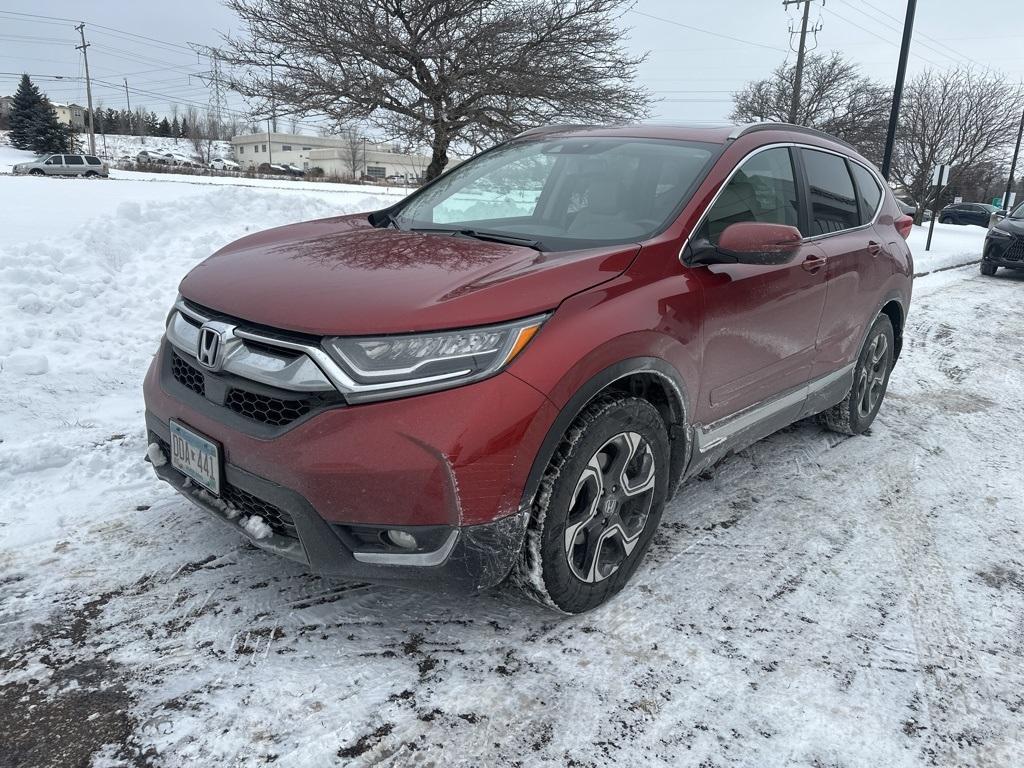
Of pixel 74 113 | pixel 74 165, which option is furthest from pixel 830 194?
pixel 74 113

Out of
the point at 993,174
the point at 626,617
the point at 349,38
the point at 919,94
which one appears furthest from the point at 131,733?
the point at 993,174

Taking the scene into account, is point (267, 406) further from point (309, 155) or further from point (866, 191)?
point (309, 155)

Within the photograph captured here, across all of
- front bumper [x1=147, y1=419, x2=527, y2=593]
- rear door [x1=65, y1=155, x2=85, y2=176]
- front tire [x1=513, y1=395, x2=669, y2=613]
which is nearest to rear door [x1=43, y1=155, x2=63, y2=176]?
rear door [x1=65, y1=155, x2=85, y2=176]

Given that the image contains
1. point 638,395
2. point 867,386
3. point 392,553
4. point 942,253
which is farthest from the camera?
point 942,253

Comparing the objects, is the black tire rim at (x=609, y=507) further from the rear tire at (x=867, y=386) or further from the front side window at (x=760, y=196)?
the rear tire at (x=867, y=386)

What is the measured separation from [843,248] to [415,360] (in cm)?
283

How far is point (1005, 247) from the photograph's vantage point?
13273 millimetres

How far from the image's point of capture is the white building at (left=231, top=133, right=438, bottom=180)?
289 feet

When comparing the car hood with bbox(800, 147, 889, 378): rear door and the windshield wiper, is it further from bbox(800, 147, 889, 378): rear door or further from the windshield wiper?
bbox(800, 147, 889, 378): rear door

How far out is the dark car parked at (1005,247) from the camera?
13.2 meters

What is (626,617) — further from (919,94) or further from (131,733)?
(919,94)

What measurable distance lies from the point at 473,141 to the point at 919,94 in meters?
26.9

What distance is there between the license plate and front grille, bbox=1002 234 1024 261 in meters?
15.0

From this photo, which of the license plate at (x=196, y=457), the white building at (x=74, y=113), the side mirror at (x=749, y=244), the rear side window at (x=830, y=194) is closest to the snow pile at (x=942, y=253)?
the rear side window at (x=830, y=194)
